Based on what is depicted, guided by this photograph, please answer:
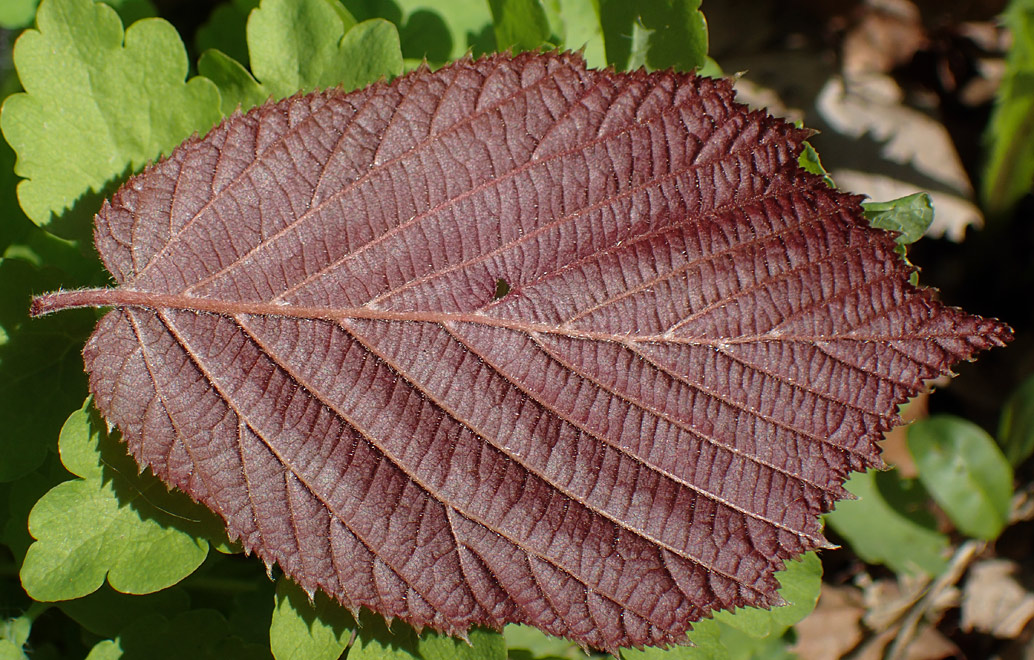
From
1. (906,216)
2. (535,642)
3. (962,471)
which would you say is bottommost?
(962,471)

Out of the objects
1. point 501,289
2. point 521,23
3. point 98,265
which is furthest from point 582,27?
point 98,265

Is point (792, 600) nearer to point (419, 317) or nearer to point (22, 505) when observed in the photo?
point (419, 317)

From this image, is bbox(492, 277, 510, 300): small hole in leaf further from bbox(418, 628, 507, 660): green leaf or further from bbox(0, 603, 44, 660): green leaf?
bbox(0, 603, 44, 660): green leaf

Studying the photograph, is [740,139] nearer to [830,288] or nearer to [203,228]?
[830,288]

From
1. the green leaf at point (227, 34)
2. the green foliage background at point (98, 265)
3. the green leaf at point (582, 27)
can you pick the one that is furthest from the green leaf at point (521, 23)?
the green leaf at point (227, 34)

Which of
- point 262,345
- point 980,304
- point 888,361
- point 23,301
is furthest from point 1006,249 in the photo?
point 23,301

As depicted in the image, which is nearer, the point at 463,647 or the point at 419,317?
the point at 419,317
